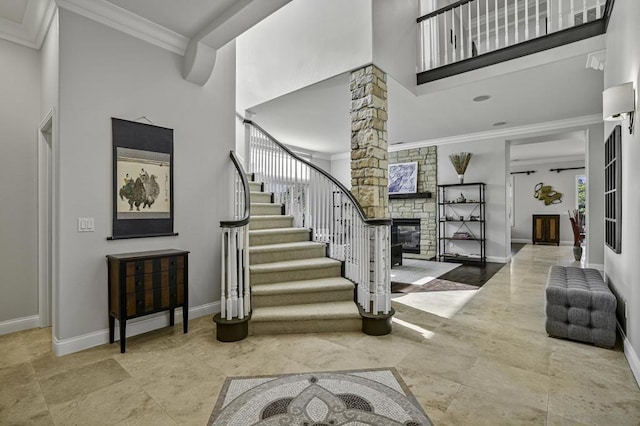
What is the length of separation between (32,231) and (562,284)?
17.3ft

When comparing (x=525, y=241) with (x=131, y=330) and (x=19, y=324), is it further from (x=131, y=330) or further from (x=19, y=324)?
(x=19, y=324)

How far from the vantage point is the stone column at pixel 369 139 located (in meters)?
3.83

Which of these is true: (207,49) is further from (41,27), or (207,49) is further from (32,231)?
(32,231)

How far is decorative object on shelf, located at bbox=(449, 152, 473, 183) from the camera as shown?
7.23 m

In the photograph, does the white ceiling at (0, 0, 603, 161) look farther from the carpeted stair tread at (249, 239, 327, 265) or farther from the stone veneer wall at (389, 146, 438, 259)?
the carpeted stair tread at (249, 239, 327, 265)

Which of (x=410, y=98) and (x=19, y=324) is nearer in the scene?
(x=19, y=324)

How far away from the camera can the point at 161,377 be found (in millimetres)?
2264

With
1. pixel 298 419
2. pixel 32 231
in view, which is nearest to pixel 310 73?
pixel 32 231

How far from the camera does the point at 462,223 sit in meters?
7.55

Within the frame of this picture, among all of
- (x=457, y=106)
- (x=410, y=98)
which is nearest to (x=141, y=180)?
(x=410, y=98)

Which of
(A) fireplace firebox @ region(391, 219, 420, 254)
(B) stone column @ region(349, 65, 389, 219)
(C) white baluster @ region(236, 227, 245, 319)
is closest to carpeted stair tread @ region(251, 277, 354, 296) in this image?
(C) white baluster @ region(236, 227, 245, 319)

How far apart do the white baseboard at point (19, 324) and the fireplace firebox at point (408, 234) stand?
6.79 meters

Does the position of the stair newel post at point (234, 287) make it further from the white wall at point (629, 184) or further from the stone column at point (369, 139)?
the white wall at point (629, 184)

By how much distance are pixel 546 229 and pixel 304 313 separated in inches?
425
